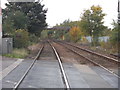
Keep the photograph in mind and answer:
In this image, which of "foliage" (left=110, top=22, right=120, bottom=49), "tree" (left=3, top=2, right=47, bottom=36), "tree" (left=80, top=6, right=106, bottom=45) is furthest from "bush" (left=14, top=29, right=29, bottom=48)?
"tree" (left=80, top=6, right=106, bottom=45)

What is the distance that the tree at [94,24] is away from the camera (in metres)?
53.9

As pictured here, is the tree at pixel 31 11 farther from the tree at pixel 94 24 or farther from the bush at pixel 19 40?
the bush at pixel 19 40

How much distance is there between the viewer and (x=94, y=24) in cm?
5391

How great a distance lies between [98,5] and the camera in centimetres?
5656

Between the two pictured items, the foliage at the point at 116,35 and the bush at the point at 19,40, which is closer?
the bush at the point at 19,40

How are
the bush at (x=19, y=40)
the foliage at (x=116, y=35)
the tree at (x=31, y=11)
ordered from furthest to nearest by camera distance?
the tree at (x=31, y=11) → the foliage at (x=116, y=35) → the bush at (x=19, y=40)

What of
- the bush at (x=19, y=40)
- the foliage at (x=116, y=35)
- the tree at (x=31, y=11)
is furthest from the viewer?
the tree at (x=31, y=11)

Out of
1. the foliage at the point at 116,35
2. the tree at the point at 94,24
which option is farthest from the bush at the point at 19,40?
the tree at the point at 94,24

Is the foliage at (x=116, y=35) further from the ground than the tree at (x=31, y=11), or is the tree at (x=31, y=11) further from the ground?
the tree at (x=31, y=11)

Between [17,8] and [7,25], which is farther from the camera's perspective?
[17,8]

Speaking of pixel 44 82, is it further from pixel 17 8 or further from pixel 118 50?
pixel 17 8

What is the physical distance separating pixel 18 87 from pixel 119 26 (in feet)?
77.6

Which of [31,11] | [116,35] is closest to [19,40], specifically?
[116,35]

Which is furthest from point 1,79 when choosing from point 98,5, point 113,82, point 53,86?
point 98,5
